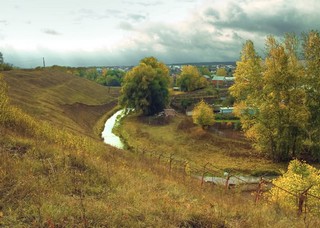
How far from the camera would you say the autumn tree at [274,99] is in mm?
38938

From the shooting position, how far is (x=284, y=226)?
8.69 meters

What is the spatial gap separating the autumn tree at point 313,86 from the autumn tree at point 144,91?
38.4 metres

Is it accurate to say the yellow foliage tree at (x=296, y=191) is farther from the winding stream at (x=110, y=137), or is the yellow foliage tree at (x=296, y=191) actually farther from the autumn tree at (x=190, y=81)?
the autumn tree at (x=190, y=81)

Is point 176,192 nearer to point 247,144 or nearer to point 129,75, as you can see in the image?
point 247,144

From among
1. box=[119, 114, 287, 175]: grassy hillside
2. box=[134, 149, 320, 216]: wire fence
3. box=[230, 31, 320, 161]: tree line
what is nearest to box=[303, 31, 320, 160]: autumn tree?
box=[230, 31, 320, 161]: tree line

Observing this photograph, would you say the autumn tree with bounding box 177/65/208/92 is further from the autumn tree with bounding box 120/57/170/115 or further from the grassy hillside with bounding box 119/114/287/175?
the grassy hillside with bounding box 119/114/287/175

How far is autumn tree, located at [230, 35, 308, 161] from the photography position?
128ft

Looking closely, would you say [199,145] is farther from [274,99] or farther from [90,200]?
[90,200]

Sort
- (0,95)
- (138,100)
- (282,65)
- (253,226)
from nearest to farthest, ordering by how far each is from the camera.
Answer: (253,226) < (0,95) < (282,65) < (138,100)

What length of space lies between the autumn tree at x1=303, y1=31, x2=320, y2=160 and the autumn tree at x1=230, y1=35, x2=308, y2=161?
3.27ft

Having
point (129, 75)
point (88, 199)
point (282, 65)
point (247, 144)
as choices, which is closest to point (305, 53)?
point (282, 65)

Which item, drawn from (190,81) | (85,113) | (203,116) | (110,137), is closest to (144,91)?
(85,113)

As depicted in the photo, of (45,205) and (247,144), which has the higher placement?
(45,205)

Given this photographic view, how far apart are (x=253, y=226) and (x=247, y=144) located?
→ 137ft
